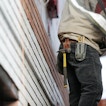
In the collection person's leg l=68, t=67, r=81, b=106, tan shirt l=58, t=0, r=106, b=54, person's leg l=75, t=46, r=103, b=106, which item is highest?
tan shirt l=58, t=0, r=106, b=54

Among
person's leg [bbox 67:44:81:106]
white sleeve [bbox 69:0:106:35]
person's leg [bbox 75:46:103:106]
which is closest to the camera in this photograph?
person's leg [bbox 75:46:103:106]

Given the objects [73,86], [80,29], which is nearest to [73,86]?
[73,86]

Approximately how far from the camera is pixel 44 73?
2.80 m

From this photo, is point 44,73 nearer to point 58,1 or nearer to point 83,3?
point 83,3

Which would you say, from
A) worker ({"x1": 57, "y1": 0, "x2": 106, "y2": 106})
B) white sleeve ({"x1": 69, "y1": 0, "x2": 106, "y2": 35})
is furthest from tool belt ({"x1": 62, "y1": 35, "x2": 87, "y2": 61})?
white sleeve ({"x1": 69, "y1": 0, "x2": 106, "y2": 35})

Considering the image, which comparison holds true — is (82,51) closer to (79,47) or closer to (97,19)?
(79,47)

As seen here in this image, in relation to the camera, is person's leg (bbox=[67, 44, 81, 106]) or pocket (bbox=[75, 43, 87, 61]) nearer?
pocket (bbox=[75, 43, 87, 61])

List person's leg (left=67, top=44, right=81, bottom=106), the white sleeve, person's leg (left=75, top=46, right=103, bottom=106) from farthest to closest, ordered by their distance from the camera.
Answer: person's leg (left=67, top=44, right=81, bottom=106), the white sleeve, person's leg (left=75, top=46, right=103, bottom=106)

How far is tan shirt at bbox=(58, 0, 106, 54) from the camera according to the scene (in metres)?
2.33

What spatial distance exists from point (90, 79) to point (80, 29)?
373 mm

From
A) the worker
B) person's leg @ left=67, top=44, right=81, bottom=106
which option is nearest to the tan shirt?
the worker

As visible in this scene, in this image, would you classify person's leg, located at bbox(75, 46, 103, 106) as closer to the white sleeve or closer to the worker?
the worker

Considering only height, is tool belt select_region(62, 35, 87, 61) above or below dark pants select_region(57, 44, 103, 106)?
above

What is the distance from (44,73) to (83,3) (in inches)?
27.7
